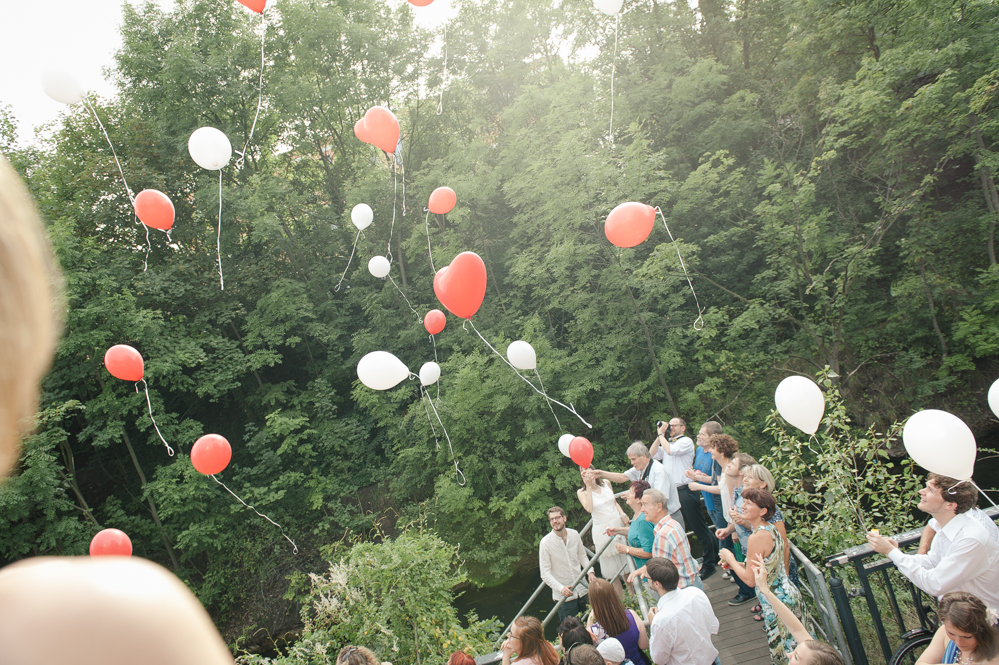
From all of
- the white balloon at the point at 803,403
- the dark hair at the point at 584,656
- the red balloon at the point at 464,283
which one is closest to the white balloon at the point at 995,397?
the white balloon at the point at 803,403

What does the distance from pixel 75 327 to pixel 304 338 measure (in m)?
5.28

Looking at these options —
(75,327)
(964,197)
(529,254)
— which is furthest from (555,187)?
(75,327)

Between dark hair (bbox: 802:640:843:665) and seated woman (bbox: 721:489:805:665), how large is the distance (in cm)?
90

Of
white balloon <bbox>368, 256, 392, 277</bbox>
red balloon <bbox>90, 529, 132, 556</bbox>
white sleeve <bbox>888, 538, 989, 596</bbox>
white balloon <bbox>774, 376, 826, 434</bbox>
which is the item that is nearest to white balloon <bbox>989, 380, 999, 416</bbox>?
white balloon <bbox>774, 376, 826, 434</bbox>

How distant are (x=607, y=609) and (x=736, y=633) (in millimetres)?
1542

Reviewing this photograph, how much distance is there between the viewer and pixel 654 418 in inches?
475

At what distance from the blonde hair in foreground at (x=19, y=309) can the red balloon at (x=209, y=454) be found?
715 cm

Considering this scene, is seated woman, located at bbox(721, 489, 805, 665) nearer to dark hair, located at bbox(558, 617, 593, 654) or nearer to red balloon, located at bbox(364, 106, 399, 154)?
dark hair, located at bbox(558, 617, 593, 654)

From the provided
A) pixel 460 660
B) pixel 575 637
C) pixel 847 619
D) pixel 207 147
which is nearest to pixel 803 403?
pixel 847 619

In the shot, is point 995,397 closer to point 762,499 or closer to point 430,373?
point 762,499

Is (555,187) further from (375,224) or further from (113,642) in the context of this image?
(113,642)

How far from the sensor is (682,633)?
308 cm

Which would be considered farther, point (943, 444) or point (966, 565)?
point (943, 444)

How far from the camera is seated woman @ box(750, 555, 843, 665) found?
229cm
